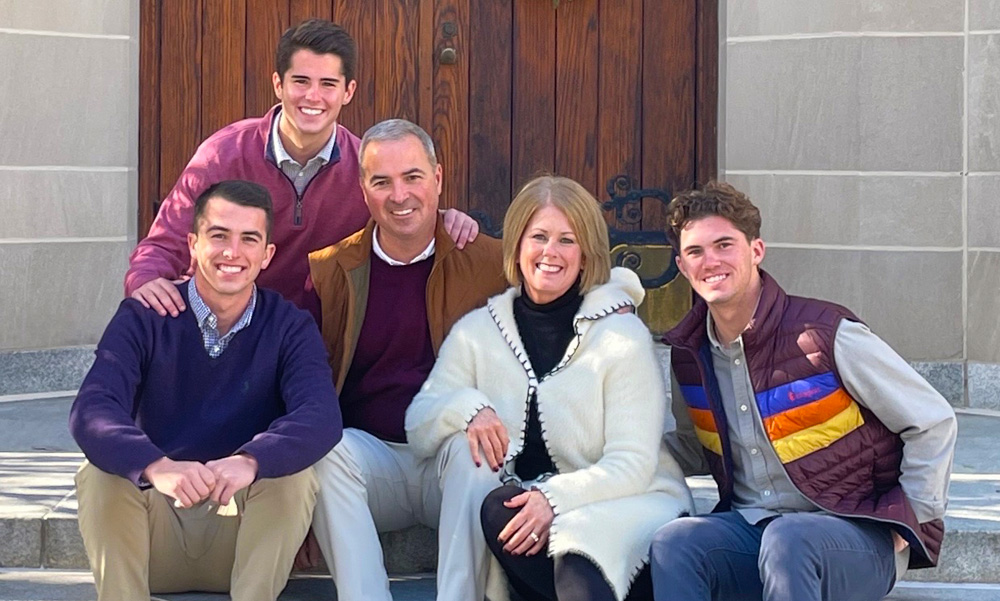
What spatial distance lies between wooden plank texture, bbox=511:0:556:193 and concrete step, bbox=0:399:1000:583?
1.81m

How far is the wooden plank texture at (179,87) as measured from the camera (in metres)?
5.46

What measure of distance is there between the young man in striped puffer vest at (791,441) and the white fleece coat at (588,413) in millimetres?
109

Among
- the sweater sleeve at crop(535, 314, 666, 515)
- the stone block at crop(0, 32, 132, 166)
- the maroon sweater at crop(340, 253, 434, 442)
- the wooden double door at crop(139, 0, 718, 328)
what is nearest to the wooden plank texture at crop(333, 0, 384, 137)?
the wooden double door at crop(139, 0, 718, 328)

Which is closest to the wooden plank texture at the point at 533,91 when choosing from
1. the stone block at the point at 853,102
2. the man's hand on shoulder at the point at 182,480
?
the stone block at the point at 853,102

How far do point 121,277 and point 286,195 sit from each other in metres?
1.64

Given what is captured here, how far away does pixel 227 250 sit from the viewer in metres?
3.31

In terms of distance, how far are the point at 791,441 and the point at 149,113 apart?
10.7 feet

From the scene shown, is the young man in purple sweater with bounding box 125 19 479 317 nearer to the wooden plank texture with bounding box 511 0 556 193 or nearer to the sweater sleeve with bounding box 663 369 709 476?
the sweater sleeve with bounding box 663 369 709 476

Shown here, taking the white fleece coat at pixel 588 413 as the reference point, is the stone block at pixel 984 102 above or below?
above

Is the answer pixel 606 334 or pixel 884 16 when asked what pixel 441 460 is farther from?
pixel 884 16

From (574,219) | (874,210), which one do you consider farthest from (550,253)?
(874,210)

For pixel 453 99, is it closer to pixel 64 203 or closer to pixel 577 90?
pixel 577 90

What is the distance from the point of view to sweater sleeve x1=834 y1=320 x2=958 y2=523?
9.83ft

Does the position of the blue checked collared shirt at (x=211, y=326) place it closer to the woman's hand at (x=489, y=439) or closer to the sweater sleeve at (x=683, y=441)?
the woman's hand at (x=489, y=439)
